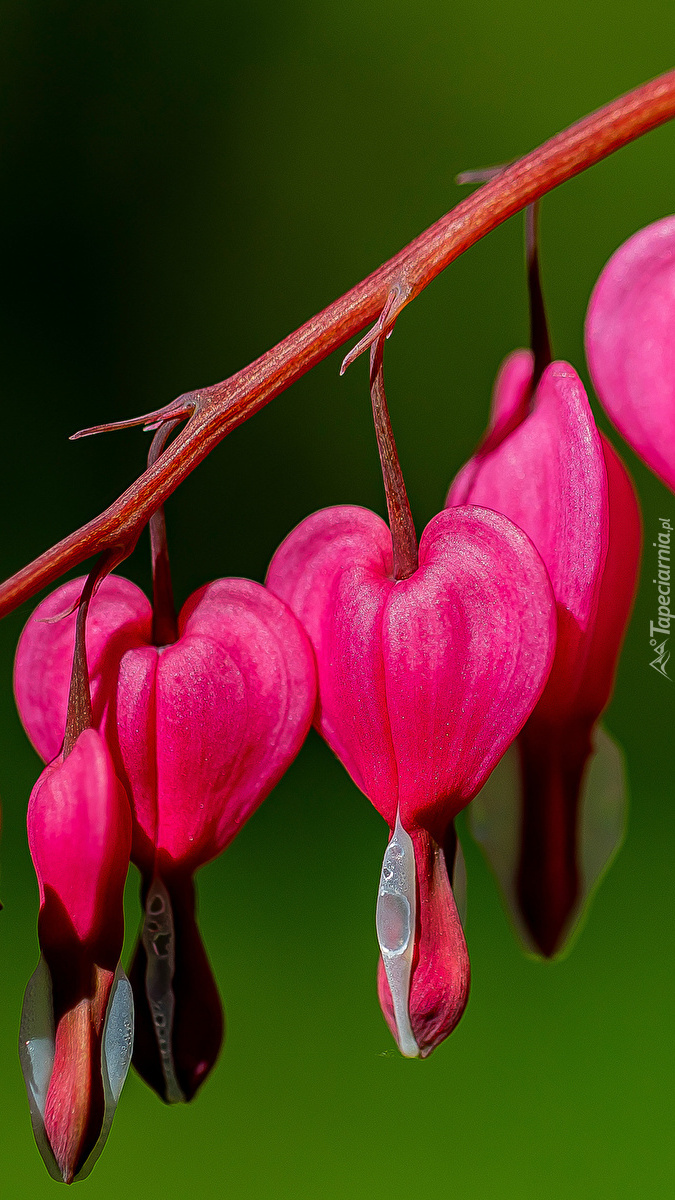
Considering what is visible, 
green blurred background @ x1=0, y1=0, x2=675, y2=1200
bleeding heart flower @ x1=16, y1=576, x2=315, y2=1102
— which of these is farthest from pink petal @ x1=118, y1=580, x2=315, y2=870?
green blurred background @ x1=0, y1=0, x2=675, y2=1200

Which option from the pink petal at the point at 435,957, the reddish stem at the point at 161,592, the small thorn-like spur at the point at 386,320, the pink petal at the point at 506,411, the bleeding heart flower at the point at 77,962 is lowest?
the pink petal at the point at 435,957

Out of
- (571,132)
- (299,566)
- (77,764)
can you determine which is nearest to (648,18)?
(571,132)

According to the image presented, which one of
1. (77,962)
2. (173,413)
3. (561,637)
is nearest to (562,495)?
(561,637)

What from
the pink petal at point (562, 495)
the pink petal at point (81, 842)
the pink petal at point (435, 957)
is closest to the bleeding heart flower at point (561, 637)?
the pink petal at point (562, 495)

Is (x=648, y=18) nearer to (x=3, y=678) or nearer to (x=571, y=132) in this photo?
(x=571, y=132)

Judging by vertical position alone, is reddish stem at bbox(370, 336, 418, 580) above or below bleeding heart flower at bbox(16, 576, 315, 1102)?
above

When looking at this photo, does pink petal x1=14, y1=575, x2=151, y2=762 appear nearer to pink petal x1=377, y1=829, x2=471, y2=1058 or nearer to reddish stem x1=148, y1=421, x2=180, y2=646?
reddish stem x1=148, y1=421, x2=180, y2=646

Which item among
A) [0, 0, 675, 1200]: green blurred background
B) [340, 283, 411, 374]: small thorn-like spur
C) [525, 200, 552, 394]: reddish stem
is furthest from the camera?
[0, 0, 675, 1200]: green blurred background

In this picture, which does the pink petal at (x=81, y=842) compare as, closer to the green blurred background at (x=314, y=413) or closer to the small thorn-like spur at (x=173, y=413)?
the small thorn-like spur at (x=173, y=413)
